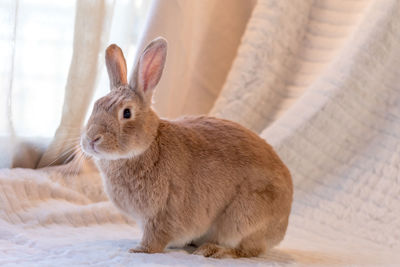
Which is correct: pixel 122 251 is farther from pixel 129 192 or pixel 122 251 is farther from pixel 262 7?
pixel 262 7

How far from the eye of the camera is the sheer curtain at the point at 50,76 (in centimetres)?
172

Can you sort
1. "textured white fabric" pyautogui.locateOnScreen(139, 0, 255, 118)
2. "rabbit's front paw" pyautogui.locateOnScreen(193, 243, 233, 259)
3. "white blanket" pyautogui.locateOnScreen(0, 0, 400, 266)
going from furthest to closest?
1. "textured white fabric" pyautogui.locateOnScreen(139, 0, 255, 118)
2. "white blanket" pyautogui.locateOnScreen(0, 0, 400, 266)
3. "rabbit's front paw" pyautogui.locateOnScreen(193, 243, 233, 259)

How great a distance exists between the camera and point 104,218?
1.67m

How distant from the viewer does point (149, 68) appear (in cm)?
133

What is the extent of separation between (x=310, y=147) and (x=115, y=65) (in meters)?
0.86

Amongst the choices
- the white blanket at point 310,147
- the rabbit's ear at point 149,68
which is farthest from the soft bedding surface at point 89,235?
the rabbit's ear at point 149,68

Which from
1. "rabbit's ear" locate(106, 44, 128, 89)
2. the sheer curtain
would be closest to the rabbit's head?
"rabbit's ear" locate(106, 44, 128, 89)

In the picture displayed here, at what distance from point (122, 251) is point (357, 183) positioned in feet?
2.85

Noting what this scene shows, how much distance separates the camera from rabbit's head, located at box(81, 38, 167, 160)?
1.26 metres

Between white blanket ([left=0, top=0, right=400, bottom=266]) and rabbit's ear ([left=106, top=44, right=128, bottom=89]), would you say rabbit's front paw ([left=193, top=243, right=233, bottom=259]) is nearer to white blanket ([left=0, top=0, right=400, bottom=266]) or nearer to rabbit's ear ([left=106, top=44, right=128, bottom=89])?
white blanket ([left=0, top=0, right=400, bottom=266])

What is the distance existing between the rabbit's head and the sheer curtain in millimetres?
463

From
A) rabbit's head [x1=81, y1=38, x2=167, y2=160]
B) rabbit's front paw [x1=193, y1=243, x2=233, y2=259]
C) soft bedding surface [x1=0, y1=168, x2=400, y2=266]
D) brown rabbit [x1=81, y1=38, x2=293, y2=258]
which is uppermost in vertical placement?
rabbit's head [x1=81, y1=38, x2=167, y2=160]

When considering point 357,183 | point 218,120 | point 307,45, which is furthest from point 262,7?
point 218,120

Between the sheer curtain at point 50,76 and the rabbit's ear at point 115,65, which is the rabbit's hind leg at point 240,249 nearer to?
the rabbit's ear at point 115,65
